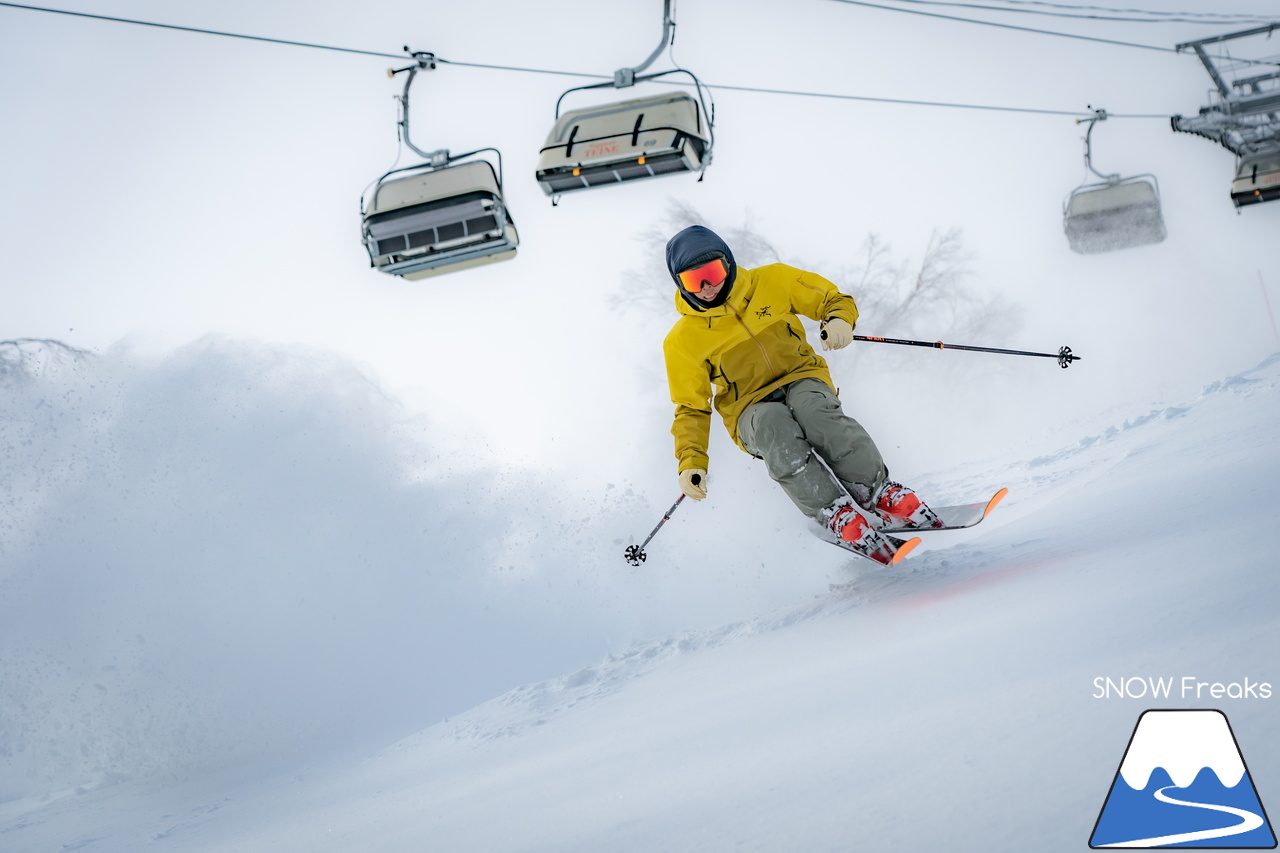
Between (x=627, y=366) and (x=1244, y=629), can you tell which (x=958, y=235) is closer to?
(x=627, y=366)

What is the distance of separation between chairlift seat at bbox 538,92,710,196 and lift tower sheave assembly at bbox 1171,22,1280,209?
376 centimetres

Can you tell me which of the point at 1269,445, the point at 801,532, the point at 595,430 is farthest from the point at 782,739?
the point at 595,430

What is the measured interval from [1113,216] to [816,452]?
4432 millimetres

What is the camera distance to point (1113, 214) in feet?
20.4

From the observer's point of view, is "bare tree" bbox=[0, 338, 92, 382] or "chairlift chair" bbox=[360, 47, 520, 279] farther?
"bare tree" bbox=[0, 338, 92, 382]

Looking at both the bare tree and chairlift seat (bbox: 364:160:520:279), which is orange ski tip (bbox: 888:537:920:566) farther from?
the bare tree

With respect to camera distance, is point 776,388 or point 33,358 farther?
point 33,358

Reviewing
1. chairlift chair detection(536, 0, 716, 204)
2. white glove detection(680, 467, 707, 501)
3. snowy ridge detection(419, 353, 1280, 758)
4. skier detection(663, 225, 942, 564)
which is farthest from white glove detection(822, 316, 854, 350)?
chairlift chair detection(536, 0, 716, 204)

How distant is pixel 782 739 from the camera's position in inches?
74.2

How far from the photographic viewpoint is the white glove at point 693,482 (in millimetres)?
3254

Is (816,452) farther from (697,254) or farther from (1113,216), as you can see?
(1113,216)

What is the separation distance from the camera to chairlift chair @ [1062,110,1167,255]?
6141 millimetres

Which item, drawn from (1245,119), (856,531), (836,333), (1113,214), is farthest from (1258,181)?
(856,531)

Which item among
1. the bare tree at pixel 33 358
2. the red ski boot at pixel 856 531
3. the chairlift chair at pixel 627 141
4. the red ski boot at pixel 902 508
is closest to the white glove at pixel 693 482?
the red ski boot at pixel 856 531
